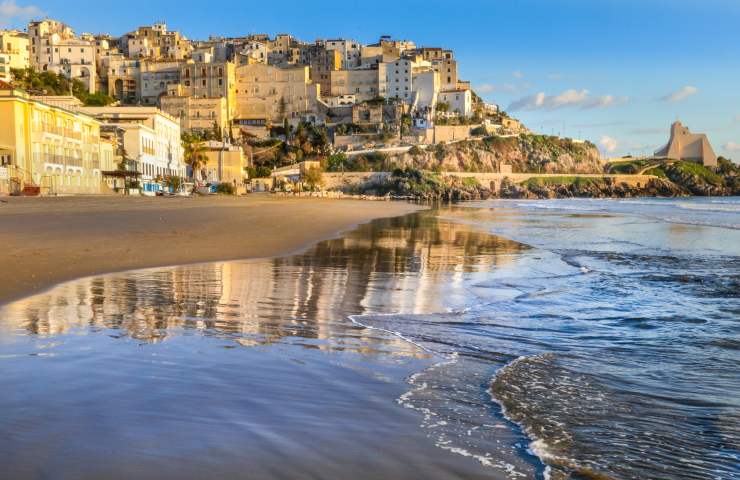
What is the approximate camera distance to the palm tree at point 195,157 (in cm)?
7306

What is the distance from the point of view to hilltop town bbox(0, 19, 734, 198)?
93000 mm

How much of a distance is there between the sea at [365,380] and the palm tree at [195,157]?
65.3 m

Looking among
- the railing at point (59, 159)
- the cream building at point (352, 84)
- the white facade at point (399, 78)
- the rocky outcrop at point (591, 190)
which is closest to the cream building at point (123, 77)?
the cream building at point (352, 84)

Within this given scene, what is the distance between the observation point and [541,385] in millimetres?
4957

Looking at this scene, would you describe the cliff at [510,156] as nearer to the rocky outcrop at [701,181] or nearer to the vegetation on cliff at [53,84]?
the rocky outcrop at [701,181]

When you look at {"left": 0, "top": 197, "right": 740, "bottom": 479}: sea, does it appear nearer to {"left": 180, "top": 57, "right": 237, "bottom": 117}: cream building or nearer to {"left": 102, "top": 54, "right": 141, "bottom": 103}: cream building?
{"left": 180, "top": 57, "right": 237, "bottom": 117}: cream building

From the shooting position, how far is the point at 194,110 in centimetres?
10369

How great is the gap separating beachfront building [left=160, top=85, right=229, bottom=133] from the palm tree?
28369 millimetres

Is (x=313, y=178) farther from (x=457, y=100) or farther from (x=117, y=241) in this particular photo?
(x=117, y=241)

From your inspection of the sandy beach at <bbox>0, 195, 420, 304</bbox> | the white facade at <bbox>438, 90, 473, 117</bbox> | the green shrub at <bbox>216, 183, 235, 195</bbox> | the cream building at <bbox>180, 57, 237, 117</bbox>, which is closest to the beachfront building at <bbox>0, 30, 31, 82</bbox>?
the cream building at <bbox>180, 57, 237, 117</bbox>

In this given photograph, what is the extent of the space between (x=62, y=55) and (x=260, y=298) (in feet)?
375

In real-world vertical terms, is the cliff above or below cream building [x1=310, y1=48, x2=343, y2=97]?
below

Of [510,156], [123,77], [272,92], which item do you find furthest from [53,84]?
[510,156]

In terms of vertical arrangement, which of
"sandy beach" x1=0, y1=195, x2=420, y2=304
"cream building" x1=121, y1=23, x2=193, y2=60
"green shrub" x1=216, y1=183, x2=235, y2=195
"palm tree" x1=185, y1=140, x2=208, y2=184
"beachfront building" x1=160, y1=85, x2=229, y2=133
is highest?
"cream building" x1=121, y1=23, x2=193, y2=60
